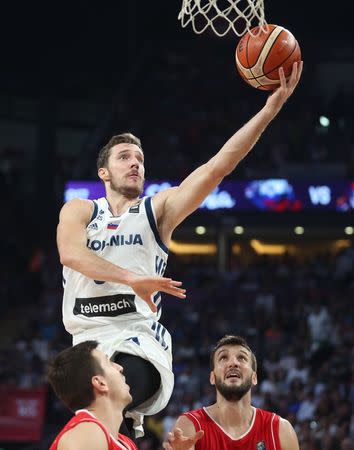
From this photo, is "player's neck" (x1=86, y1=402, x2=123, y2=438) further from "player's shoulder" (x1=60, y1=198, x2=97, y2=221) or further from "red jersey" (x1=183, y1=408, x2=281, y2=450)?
"red jersey" (x1=183, y1=408, x2=281, y2=450)

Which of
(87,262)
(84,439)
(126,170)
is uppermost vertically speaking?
(126,170)

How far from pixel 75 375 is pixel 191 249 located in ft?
61.4

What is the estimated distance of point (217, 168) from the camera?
197 inches

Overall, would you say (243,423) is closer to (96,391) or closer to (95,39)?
(96,391)

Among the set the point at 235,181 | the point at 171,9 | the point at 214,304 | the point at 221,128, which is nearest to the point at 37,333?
the point at 214,304

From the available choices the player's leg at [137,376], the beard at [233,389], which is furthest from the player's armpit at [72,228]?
the beard at [233,389]

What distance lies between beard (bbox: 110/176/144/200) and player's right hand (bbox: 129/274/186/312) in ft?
2.57

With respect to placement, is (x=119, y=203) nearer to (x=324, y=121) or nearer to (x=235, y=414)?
(x=235, y=414)

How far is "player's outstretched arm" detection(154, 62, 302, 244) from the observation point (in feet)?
16.3

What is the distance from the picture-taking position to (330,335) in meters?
15.2

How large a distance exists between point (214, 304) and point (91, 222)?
12.3m

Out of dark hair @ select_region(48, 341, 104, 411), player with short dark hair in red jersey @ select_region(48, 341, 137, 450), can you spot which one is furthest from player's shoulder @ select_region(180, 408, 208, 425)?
dark hair @ select_region(48, 341, 104, 411)

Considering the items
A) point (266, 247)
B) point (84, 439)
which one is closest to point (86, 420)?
point (84, 439)

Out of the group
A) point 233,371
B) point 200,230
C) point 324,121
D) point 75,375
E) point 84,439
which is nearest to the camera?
point 84,439
